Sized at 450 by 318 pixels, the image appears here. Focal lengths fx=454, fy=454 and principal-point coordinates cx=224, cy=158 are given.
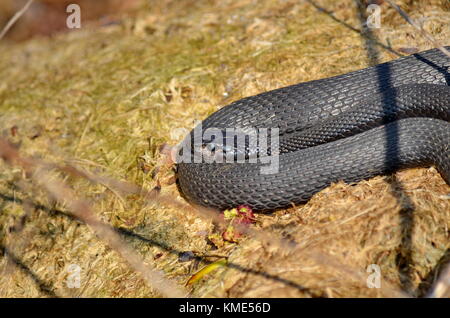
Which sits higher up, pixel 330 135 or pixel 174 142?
pixel 330 135

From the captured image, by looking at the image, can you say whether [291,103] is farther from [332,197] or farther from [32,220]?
[32,220]

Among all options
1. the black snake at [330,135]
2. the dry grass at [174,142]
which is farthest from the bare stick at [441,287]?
the black snake at [330,135]

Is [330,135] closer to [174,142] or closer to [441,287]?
[174,142]

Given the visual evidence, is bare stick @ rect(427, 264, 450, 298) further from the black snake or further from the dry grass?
the black snake

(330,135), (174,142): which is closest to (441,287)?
(330,135)
